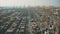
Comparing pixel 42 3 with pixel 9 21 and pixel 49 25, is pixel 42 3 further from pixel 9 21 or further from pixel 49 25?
pixel 9 21

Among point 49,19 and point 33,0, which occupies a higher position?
point 33,0

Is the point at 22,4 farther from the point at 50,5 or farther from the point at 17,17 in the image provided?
the point at 50,5

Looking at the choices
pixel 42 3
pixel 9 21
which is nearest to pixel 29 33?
pixel 9 21

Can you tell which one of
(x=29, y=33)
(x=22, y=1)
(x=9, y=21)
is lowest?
(x=29, y=33)

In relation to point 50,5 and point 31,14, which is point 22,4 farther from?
point 50,5

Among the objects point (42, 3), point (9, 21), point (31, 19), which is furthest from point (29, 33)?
point (42, 3)

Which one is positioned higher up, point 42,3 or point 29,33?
point 42,3

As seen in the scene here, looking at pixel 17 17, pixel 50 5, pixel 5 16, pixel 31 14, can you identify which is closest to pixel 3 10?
pixel 5 16

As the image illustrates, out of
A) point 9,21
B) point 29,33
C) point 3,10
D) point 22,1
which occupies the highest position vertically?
point 22,1
